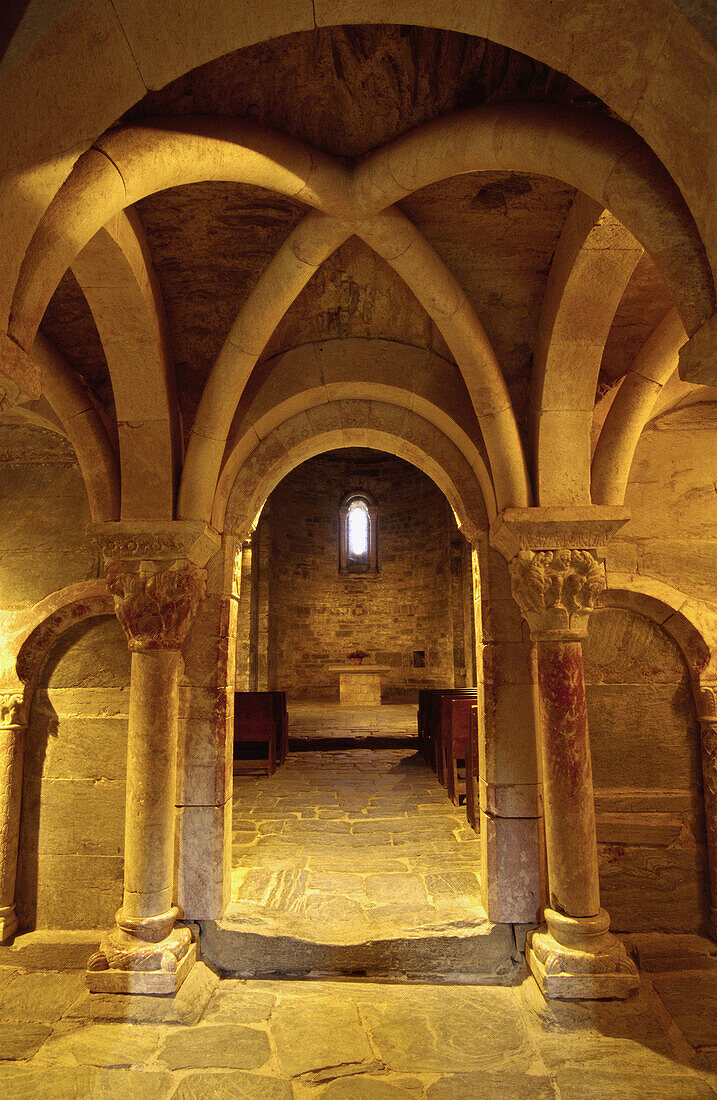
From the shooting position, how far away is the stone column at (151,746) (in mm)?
3320

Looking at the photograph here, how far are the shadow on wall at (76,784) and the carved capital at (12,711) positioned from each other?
94mm

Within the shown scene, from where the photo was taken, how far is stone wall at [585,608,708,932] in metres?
3.85

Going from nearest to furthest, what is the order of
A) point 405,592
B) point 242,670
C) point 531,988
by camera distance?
point 531,988 → point 242,670 → point 405,592

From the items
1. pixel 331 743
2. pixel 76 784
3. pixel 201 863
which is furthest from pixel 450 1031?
pixel 331 743

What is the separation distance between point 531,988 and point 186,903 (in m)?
1.96

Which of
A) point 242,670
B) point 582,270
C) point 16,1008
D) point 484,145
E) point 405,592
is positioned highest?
point 484,145

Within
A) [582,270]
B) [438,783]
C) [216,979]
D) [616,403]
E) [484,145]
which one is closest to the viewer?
[484,145]

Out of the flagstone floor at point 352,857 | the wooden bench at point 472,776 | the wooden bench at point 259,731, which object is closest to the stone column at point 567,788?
the flagstone floor at point 352,857

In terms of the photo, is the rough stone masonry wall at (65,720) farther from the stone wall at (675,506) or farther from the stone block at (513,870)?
the stone wall at (675,506)

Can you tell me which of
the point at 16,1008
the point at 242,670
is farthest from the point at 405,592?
the point at 16,1008

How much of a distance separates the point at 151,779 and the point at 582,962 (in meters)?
2.45

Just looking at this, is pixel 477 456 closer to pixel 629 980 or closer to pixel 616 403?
pixel 616 403

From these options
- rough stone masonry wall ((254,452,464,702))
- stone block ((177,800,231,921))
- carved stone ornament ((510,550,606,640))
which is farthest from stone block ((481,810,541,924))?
rough stone masonry wall ((254,452,464,702))

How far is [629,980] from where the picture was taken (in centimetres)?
309
